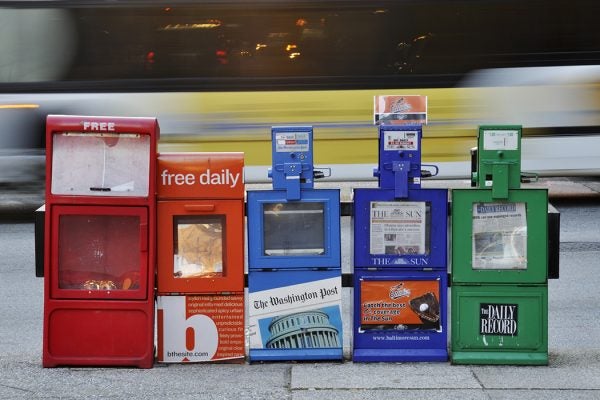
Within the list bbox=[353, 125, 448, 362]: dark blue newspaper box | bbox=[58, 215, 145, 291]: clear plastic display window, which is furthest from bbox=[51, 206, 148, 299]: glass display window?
bbox=[353, 125, 448, 362]: dark blue newspaper box

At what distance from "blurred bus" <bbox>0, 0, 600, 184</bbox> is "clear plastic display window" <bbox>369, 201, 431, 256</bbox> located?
7.27 metres

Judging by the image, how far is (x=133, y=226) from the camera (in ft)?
21.3

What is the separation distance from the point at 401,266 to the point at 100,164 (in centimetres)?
192

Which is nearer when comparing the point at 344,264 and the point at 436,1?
the point at 344,264

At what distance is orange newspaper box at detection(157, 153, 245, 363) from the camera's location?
641 centimetres

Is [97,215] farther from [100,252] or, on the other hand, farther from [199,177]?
[199,177]

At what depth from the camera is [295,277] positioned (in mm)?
6430

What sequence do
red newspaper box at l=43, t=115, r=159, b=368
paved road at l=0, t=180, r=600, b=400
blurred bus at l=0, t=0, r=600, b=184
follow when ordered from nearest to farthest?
paved road at l=0, t=180, r=600, b=400 < red newspaper box at l=43, t=115, r=159, b=368 < blurred bus at l=0, t=0, r=600, b=184

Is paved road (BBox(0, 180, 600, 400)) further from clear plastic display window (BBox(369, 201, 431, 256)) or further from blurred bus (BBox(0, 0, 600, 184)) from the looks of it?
blurred bus (BBox(0, 0, 600, 184))

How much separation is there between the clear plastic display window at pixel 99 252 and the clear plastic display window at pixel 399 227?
1.45 m

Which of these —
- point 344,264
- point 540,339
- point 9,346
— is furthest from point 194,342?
point 344,264

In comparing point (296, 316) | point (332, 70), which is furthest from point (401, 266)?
point (332, 70)

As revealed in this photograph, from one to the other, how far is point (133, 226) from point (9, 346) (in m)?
1.52

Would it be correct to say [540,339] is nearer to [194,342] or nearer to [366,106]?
[194,342]
